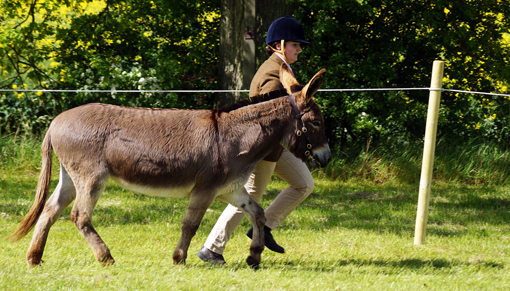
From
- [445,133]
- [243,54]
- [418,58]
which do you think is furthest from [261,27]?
[445,133]

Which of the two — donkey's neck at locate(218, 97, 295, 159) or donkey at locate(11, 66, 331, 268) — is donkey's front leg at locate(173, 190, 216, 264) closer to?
donkey at locate(11, 66, 331, 268)

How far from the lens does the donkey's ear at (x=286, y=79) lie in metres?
4.91

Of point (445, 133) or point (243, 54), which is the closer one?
point (243, 54)

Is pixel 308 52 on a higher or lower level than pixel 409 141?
higher

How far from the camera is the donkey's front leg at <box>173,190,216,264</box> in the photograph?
4570 millimetres

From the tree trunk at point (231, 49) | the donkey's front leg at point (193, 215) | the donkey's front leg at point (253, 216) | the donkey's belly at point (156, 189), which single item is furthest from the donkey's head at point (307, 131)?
the tree trunk at point (231, 49)

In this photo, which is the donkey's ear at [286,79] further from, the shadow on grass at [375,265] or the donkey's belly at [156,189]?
the shadow on grass at [375,265]

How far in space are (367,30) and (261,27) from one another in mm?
2639

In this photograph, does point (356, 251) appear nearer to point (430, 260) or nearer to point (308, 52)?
point (430, 260)

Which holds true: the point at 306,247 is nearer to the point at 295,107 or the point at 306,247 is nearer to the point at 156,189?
the point at 295,107

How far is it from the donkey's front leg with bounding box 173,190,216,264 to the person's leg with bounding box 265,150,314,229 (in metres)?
0.94

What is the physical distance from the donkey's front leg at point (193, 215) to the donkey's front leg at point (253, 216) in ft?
1.00

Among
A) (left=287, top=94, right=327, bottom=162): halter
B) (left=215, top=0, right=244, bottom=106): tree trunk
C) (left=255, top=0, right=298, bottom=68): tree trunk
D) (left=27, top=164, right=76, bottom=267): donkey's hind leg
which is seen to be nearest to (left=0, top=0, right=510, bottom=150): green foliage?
(left=255, top=0, right=298, bottom=68): tree trunk

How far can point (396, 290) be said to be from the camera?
439cm
